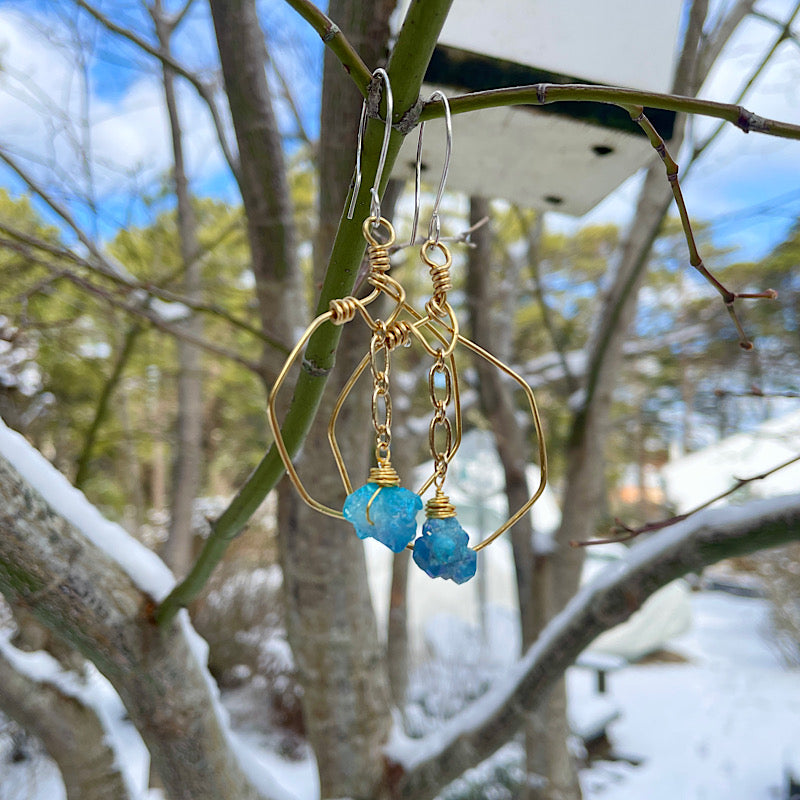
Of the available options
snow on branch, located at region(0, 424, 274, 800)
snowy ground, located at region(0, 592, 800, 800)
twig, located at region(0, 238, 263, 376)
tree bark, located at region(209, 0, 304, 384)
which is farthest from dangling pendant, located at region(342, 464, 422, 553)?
snowy ground, located at region(0, 592, 800, 800)

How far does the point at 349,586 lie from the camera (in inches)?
46.4

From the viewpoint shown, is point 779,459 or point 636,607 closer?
point 636,607

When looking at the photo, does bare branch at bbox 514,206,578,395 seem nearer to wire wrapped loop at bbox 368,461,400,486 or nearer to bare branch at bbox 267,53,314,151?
bare branch at bbox 267,53,314,151

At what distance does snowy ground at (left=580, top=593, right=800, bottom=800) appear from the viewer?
286 cm

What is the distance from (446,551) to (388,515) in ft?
0.17

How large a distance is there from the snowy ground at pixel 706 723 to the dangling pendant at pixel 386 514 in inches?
117

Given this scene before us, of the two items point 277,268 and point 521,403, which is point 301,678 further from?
point 521,403

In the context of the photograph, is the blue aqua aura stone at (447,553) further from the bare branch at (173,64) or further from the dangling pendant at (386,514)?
the bare branch at (173,64)

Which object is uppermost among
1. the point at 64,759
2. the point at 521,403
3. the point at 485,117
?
the point at 521,403

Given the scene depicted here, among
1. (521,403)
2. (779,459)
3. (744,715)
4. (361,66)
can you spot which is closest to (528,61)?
(361,66)

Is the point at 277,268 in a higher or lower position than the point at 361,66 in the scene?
higher

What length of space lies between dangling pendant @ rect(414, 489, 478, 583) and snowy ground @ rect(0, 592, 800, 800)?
2.63 metres

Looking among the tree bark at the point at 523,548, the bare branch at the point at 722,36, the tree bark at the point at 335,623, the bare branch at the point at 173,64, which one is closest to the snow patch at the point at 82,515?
the tree bark at the point at 335,623

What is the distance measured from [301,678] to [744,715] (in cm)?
332
